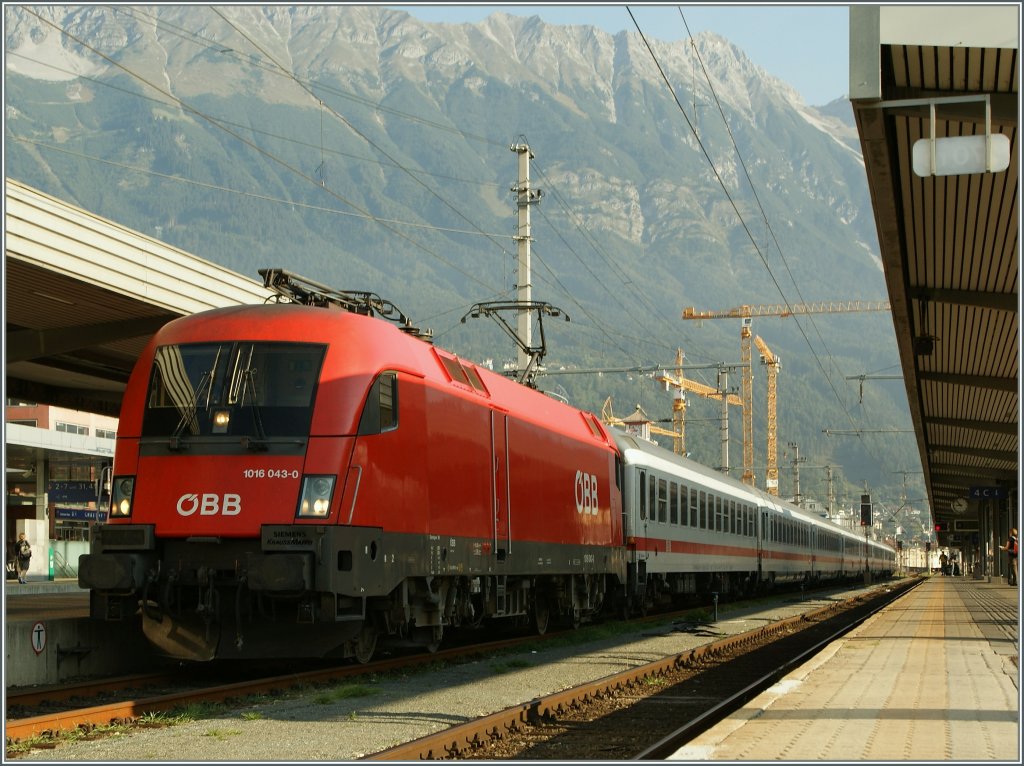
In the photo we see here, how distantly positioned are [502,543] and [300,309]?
14.6 feet

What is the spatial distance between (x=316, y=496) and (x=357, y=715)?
2.06 metres

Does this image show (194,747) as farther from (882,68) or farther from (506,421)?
(882,68)

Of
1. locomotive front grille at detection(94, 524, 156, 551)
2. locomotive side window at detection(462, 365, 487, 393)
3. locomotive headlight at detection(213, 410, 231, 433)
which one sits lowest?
locomotive front grille at detection(94, 524, 156, 551)

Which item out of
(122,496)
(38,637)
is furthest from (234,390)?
(38,637)

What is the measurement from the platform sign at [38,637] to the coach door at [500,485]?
5.26 m

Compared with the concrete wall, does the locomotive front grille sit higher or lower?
higher

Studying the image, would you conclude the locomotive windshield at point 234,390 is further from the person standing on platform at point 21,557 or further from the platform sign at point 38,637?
the person standing on platform at point 21,557

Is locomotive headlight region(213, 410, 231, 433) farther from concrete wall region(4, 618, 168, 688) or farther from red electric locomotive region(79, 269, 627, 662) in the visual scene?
concrete wall region(4, 618, 168, 688)

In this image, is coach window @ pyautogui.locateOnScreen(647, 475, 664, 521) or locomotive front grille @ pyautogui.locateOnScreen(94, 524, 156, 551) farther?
coach window @ pyautogui.locateOnScreen(647, 475, 664, 521)

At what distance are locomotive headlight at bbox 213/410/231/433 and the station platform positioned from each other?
5.35m

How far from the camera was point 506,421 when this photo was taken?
16203 millimetres

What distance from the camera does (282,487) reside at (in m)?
11.7

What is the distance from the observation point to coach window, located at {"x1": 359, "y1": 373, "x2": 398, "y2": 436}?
481 inches

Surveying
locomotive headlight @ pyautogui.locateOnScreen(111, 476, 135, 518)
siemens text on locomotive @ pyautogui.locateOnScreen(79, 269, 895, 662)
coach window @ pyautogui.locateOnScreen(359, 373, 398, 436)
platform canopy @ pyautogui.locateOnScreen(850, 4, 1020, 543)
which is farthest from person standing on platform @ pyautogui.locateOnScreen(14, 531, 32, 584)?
coach window @ pyautogui.locateOnScreen(359, 373, 398, 436)
